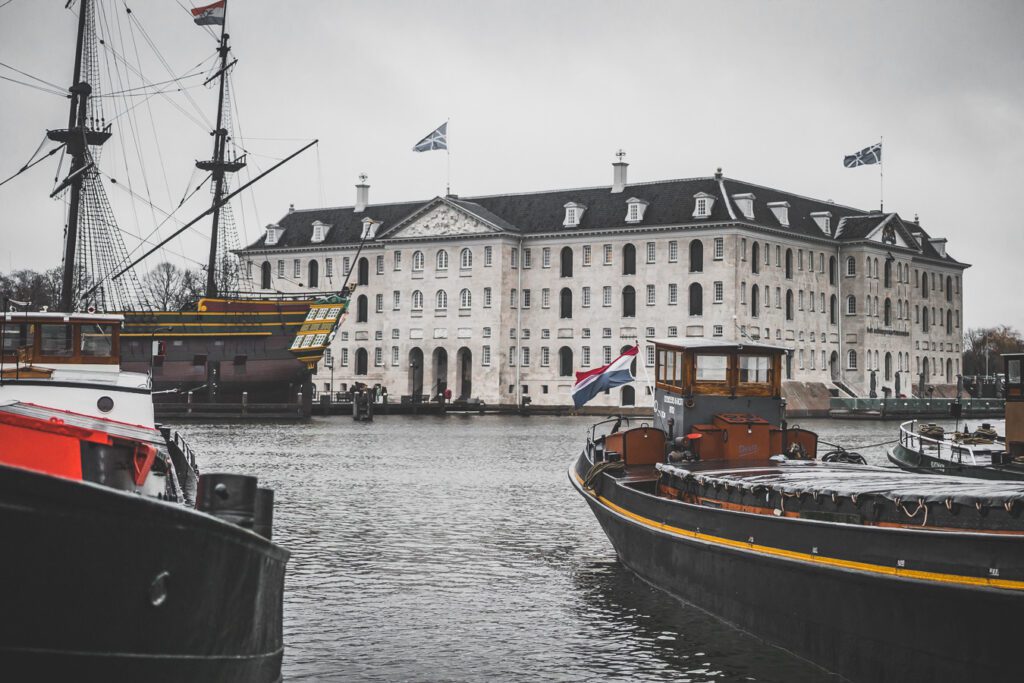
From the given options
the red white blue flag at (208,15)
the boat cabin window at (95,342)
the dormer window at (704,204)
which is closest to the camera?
the boat cabin window at (95,342)

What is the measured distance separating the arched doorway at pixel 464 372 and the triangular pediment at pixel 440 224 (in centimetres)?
1106

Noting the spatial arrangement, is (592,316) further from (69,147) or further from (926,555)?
(926,555)

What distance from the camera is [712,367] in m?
25.6

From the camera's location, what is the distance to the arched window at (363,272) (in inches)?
5138

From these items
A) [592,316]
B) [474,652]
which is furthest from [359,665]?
[592,316]

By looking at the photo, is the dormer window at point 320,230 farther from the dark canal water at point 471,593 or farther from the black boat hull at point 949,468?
the black boat hull at point 949,468

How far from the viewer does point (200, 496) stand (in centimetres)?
1093

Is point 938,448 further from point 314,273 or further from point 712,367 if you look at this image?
point 314,273

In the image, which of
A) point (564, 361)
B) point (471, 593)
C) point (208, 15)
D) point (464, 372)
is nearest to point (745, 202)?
point (564, 361)

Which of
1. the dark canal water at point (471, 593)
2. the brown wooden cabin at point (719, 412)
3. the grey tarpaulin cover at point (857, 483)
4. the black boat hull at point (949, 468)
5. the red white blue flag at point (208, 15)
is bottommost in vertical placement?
the dark canal water at point (471, 593)

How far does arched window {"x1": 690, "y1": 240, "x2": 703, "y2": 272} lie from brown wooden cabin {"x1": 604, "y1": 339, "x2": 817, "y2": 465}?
88105 millimetres

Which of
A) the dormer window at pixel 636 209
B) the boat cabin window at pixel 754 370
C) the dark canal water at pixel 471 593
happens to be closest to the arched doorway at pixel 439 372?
the dormer window at pixel 636 209

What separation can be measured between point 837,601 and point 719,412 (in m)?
10.0

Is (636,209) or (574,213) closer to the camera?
(636,209)
